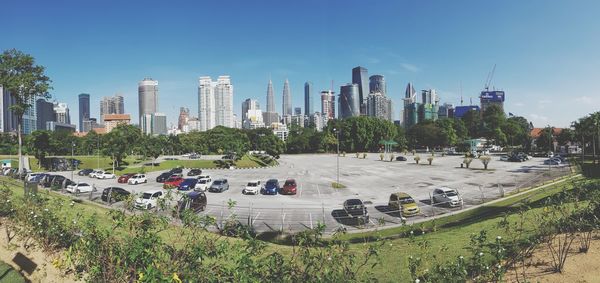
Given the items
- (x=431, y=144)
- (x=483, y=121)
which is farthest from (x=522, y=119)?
(x=431, y=144)

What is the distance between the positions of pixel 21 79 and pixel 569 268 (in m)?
48.1

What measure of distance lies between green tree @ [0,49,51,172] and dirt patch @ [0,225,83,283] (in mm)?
33874

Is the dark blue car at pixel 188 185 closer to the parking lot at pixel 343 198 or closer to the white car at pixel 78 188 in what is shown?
the parking lot at pixel 343 198

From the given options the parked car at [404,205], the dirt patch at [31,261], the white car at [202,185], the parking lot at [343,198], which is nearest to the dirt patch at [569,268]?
the parking lot at [343,198]

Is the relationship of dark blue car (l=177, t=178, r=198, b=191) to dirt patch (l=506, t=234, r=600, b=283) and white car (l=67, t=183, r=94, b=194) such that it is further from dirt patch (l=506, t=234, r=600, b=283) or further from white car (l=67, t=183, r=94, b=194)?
dirt patch (l=506, t=234, r=600, b=283)

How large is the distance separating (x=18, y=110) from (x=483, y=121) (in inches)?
5291

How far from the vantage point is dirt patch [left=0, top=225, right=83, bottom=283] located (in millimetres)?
9031

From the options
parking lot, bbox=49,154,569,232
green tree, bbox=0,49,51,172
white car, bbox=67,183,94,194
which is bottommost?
parking lot, bbox=49,154,569,232

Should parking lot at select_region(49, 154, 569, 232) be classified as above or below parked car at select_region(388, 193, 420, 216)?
below

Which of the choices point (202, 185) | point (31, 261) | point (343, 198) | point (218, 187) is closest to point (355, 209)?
point (343, 198)

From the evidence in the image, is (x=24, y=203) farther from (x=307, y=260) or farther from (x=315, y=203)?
(x=315, y=203)

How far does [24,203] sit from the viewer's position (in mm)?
12070

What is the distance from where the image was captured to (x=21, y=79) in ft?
124

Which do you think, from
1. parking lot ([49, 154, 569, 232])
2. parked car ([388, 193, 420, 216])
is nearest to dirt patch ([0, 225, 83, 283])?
parking lot ([49, 154, 569, 232])
